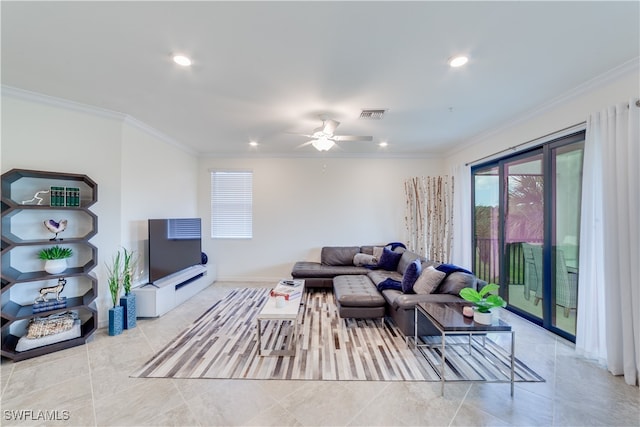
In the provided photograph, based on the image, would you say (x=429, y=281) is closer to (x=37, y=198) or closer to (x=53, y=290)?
(x=53, y=290)

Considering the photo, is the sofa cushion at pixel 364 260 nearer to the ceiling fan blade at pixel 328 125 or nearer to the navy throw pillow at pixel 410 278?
the navy throw pillow at pixel 410 278

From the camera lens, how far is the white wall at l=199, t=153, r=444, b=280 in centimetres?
558

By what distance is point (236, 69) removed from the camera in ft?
7.55

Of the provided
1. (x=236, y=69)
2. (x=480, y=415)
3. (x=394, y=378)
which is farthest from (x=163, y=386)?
(x=236, y=69)

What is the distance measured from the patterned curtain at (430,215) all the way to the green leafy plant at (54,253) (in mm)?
5568

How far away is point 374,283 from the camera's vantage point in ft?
13.1

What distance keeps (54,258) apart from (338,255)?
13.7 ft

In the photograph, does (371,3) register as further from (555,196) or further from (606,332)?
(606,332)

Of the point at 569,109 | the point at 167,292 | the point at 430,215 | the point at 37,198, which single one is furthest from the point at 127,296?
the point at 569,109

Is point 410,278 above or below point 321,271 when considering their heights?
above

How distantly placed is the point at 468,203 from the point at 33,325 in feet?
21.0

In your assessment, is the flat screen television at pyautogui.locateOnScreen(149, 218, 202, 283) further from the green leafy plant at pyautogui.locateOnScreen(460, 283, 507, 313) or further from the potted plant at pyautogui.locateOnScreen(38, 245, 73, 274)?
the green leafy plant at pyautogui.locateOnScreen(460, 283, 507, 313)

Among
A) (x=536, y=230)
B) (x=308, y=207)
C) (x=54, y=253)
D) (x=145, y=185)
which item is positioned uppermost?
(x=145, y=185)

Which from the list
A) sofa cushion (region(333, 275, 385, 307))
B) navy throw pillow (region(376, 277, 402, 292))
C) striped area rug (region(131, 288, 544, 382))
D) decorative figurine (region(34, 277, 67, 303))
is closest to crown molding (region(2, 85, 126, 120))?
decorative figurine (region(34, 277, 67, 303))
